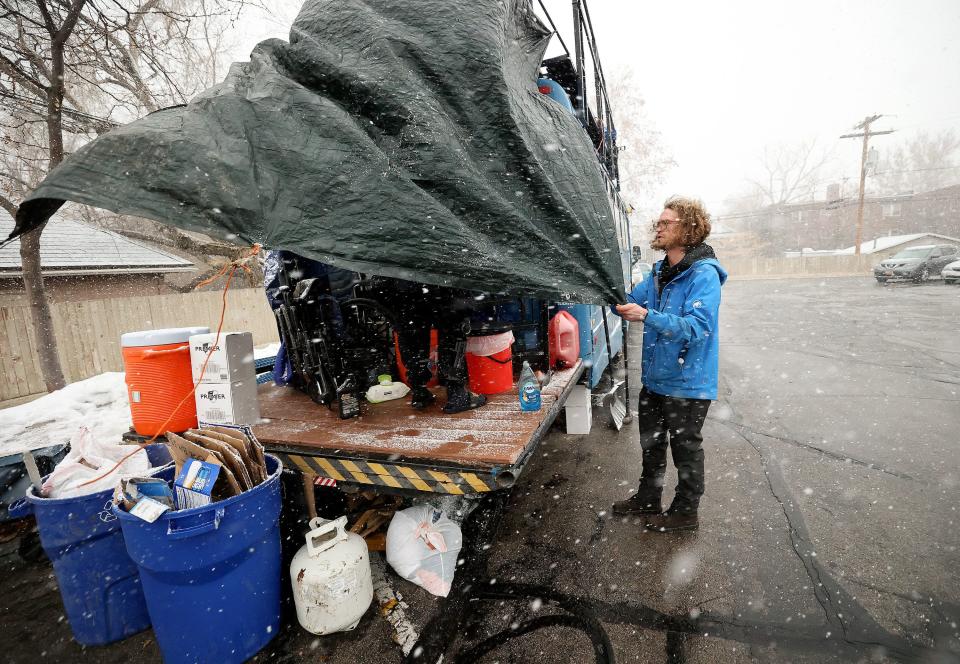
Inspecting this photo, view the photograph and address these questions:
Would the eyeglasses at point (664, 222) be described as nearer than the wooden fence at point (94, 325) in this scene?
Yes

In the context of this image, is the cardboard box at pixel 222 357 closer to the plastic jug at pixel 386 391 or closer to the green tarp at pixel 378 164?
the plastic jug at pixel 386 391

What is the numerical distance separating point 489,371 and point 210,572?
7.08 ft

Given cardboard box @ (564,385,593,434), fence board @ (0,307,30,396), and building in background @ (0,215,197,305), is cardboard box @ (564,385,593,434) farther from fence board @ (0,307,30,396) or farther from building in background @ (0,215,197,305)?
building in background @ (0,215,197,305)

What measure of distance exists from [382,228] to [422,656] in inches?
89.0

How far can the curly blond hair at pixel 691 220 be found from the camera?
3.02 meters

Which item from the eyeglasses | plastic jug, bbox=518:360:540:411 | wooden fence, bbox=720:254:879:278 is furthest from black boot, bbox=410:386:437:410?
wooden fence, bbox=720:254:879:278

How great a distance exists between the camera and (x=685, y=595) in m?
2.68

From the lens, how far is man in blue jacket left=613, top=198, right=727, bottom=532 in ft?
9.24

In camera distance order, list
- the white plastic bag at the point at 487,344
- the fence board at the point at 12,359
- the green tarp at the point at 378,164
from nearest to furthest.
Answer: the green tarp at the point at 378,164
the white plastic bag at the point at 487,344
the fence board at the point at 12,359

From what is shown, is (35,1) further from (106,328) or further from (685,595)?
(685,595)

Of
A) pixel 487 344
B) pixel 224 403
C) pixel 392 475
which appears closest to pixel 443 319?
pixel 487 344

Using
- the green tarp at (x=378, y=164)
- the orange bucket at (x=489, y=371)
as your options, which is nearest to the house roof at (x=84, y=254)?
the green tarp at (x=378, y=164)

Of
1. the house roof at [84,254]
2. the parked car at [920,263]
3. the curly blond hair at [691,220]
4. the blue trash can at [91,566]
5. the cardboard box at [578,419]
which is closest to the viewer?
the blue trash can at [91,566]

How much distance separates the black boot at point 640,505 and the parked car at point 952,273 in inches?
1013
